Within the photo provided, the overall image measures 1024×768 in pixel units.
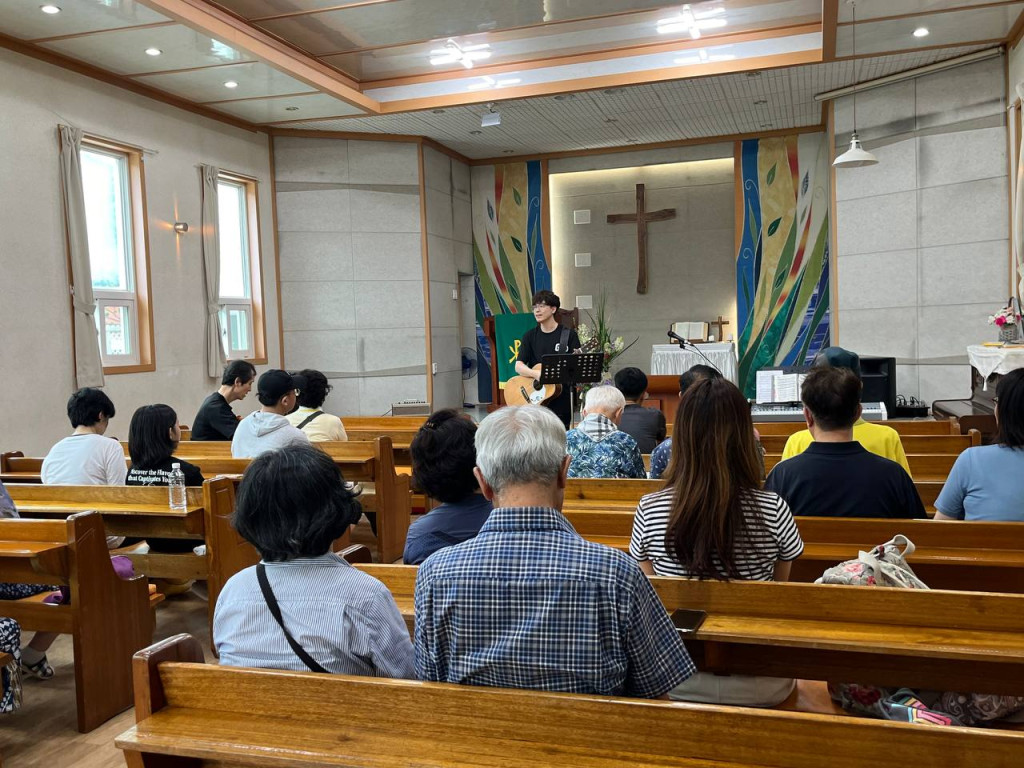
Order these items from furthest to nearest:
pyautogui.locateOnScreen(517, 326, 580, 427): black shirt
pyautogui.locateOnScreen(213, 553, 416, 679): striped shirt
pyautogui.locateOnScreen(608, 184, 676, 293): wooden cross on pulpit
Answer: pyautogui.locateOnScreen(608, 184, 676, 293): wooden cross on pulpit, pyautogui.locateOnScreen(517, 326, 580, 427): black shirt, pyautogui.locateOnScreen(213, 553, 416, 679): striped shirt

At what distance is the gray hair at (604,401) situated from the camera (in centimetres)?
364

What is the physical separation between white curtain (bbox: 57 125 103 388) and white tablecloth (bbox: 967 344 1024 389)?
22.4 feet

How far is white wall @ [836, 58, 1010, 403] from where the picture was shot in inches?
315

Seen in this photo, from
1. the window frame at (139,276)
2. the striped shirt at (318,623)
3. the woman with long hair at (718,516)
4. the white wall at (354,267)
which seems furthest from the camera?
the white wall at (354,267)

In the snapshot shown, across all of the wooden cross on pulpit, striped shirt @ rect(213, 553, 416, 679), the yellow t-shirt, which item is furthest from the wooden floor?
the wooden cross on pulpit

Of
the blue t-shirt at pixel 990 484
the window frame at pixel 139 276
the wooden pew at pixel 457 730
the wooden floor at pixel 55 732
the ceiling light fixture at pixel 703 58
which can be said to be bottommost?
the wooden floor at pixel 55 732

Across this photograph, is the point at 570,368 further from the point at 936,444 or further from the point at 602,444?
the point at 936,444

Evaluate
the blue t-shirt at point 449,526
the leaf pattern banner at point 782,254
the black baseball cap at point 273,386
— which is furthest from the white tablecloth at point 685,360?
the blue t-shirt at point 449,526

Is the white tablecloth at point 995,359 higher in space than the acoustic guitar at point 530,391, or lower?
higher

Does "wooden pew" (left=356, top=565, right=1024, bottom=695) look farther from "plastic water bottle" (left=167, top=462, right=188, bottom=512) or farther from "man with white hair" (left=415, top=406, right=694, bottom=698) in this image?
"plastic water bottle" (left=167, top=462, right=188, bottom=512)

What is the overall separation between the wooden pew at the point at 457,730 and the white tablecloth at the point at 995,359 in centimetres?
510

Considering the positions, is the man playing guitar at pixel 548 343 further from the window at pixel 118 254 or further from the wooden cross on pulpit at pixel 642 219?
the wooden cross on pulpit at pixel 642 219

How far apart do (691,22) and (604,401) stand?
5.13 m

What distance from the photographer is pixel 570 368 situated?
5.49m
